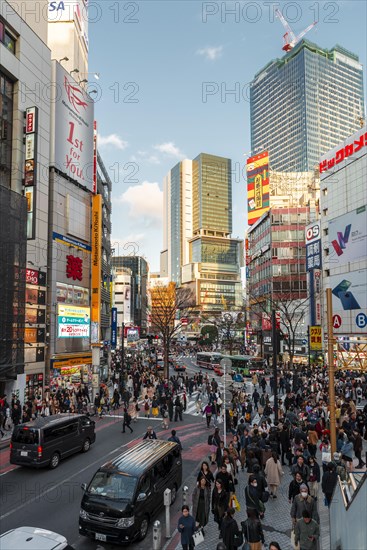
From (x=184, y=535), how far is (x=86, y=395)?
76.5 ft

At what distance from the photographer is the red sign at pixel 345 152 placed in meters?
50.8

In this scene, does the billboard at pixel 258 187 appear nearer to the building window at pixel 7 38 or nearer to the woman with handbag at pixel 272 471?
the building window at pixel 7 38

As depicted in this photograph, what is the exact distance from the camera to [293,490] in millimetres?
11383

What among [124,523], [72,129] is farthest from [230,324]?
[124,523]

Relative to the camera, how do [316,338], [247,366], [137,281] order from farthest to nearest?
[137,281] < [247,366] < [316,338]

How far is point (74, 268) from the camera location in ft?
137

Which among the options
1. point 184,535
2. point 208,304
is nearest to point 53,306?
point 184,535

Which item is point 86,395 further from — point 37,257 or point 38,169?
point 38,169

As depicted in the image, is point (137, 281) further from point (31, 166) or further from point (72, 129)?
point (31, 166)

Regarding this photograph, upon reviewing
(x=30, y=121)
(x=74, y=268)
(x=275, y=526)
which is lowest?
(x=275, y=526)

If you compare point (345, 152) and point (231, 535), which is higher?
point (345, 152)

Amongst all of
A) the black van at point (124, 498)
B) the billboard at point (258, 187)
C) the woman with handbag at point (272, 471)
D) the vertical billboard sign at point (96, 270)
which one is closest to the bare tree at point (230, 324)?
the billboard at point (258, 187)

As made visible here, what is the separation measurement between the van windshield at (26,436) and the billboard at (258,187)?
91.9 meters

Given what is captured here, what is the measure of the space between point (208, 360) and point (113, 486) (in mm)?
48655
